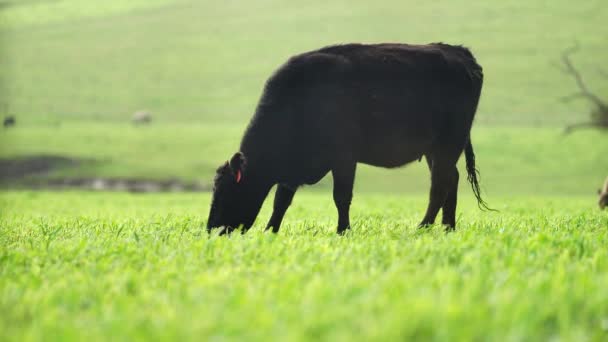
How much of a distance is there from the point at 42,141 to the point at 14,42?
33917mm

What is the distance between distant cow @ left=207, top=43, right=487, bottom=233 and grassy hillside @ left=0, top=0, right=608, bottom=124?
1798 inches

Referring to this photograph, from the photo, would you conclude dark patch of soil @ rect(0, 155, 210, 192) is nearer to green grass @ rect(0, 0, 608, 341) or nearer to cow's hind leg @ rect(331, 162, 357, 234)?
green grass @ rect(0, 0, 608, 341)

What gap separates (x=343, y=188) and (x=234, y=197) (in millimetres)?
1198

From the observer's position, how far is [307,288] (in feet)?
13.4

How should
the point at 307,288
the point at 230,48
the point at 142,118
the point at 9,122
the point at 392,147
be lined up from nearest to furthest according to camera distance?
the point at 307,288
the point at 392,147
the point at 9,122
the point at 142,118
the point at 230,48

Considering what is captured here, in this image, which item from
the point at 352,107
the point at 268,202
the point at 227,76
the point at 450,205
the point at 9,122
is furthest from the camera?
the point at 227,76

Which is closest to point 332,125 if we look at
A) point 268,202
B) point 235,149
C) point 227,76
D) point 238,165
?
point 238,165

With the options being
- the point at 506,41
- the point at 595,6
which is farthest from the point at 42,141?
the point at 595,6

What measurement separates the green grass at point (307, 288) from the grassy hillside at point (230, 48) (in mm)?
48699

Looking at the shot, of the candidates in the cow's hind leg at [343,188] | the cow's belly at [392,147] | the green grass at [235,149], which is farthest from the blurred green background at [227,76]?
the cow's hind leg at [343,188]

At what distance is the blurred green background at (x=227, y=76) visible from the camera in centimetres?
4316

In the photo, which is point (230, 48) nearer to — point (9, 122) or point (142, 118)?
point (142, 118)

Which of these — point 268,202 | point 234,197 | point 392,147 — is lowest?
point 268,202

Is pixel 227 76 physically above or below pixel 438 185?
below
